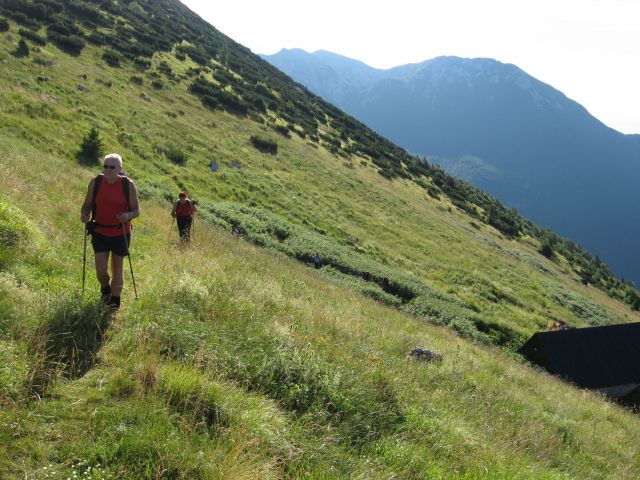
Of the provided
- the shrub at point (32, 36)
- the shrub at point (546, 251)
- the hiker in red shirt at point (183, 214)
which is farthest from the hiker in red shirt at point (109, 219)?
the shrub at point (546, 251)

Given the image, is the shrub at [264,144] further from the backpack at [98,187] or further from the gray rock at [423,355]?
the backpack at [98,187]

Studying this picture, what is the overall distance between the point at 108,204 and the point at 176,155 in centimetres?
2585

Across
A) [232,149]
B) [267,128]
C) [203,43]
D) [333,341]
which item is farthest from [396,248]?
[203,43]

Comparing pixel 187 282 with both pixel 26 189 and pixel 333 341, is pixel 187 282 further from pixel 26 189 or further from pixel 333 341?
pixel 26 189

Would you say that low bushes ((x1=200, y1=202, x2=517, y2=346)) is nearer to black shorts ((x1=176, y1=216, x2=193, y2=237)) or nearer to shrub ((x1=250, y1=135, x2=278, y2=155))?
black shorts ((x1=176, y1=216, x2=193, y2=237))

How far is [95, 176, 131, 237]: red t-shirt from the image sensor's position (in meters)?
5.99

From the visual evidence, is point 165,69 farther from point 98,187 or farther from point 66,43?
point 98,187

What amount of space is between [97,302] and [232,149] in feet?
116

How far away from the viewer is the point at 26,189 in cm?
1005

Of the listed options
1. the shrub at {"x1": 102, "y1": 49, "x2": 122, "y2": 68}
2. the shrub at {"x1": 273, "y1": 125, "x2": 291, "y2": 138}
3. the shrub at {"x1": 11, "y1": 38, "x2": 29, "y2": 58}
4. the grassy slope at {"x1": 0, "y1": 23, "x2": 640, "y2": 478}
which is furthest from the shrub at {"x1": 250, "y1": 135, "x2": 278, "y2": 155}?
the grassy slope at {"x1": 0, "y1": 23, "x2": 640, "y2": 478}

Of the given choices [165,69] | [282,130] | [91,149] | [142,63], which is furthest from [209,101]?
[91,149]

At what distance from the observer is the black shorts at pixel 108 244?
6.02 m

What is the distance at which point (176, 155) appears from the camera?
30188mm

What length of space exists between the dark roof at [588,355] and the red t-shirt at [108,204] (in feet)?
78.4
